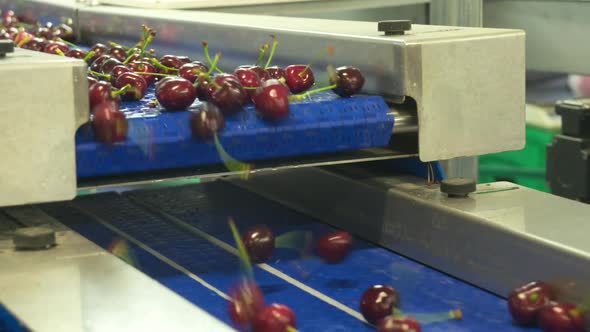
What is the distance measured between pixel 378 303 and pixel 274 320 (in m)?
0.22

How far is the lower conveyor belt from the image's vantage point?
1679 mm

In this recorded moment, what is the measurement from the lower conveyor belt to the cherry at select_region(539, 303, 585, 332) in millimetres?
54

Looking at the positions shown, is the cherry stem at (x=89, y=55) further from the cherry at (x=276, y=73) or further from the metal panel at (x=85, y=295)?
the metal panel at (x=85, y=295)

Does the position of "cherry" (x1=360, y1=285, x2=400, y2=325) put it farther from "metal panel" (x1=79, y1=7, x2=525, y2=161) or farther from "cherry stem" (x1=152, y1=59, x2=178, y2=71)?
"cherry stem" (x1=152, y1=59, x2=178, y2=71)

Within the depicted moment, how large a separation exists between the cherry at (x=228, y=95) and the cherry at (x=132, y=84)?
177mm

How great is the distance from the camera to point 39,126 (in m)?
1.60

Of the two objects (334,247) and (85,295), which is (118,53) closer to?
(334,247)

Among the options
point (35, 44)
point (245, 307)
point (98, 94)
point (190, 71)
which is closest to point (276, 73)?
point (190, 71)

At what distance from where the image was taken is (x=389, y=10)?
139 inches

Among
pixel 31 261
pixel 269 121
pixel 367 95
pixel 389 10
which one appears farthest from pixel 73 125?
pixel 389 10

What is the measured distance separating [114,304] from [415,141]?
78cm

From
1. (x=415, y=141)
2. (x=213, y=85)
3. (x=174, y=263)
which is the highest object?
(x=213, y=85)

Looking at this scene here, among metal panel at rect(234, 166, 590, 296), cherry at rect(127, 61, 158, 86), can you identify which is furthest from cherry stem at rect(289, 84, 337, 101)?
cherry at rect(127, 61, 158, 86)

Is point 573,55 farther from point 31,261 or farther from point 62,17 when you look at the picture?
point 31,261
